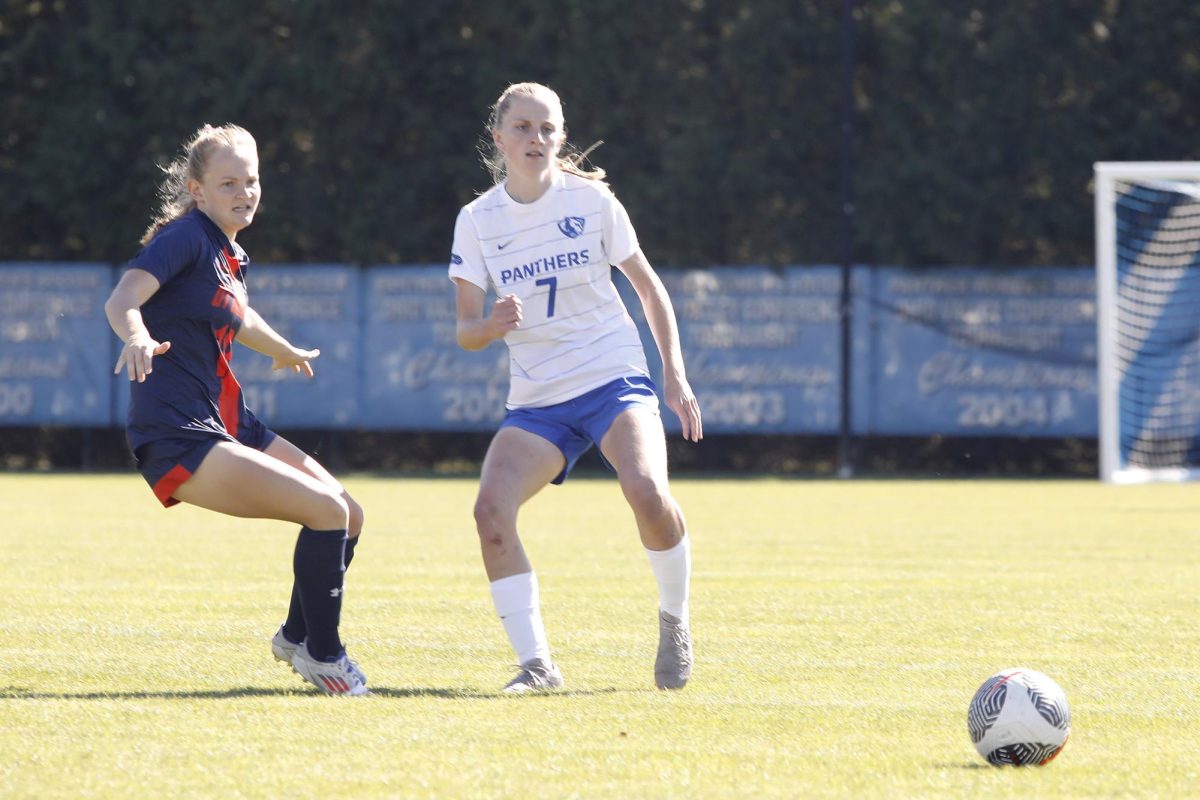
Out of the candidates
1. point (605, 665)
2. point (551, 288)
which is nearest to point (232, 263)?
point (551, 288)

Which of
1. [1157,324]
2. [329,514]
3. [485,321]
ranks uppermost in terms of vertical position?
[1157,324]

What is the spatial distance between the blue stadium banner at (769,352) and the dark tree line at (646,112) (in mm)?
788

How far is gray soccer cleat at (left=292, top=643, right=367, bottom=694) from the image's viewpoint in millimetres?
6129

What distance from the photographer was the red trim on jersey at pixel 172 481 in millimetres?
6160

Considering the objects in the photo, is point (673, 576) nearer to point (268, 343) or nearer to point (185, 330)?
point (268, 343)

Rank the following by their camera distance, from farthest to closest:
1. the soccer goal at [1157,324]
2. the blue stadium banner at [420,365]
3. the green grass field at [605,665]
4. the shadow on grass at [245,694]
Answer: the blue stadium banner at [420,365], the soccer goal at [1157,324], the shadow on grass at [245,694], the green grass field at [605,665]

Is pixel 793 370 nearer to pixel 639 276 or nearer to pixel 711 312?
pixel 711 312

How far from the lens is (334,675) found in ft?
20.1

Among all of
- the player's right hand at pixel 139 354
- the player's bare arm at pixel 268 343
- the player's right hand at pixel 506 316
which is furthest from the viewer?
the player's bare arm at pixel 268 343

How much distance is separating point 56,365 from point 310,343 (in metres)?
2.93

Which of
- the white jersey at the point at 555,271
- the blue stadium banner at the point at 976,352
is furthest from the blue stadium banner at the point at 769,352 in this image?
the white jersey at the point at 555,271

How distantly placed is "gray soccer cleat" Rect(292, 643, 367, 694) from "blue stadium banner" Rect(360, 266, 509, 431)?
15.8 metres

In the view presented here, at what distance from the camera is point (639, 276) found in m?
6.52

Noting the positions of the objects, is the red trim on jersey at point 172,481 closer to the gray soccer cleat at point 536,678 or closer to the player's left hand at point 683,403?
the gray soccer cleat at point 536,678
